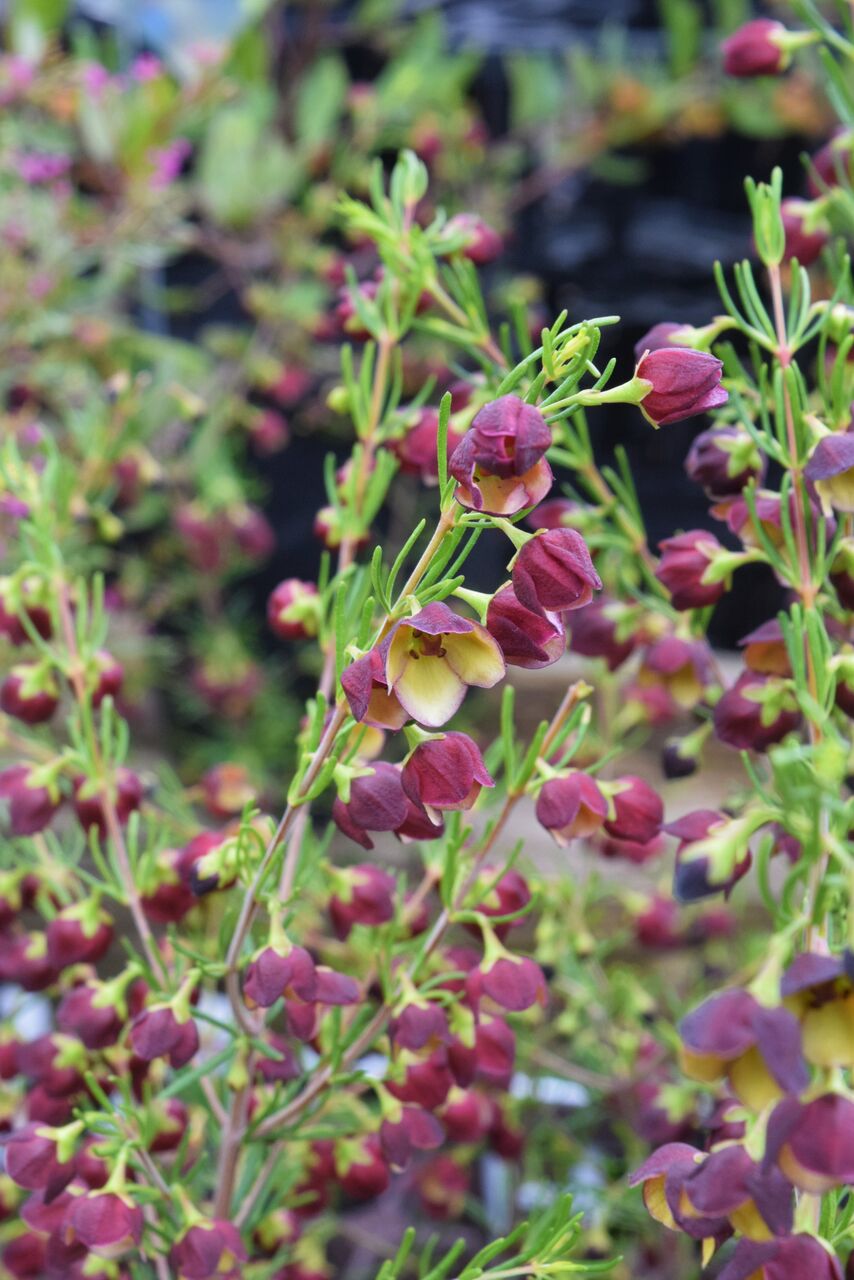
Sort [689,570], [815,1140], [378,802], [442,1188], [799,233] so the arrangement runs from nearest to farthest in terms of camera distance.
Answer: [815,1140], [378,802], [689,570], [799,233], [442,1188]

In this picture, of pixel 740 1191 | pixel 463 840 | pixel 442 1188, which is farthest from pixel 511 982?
pixel 442 1188

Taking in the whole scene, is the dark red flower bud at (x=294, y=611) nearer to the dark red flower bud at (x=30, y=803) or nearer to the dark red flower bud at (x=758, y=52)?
the dark red flower bud at (x=30, y=803)

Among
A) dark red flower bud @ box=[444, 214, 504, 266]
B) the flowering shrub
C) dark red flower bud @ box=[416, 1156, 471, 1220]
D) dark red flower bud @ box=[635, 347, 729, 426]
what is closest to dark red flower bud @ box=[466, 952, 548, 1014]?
the flowering shrub

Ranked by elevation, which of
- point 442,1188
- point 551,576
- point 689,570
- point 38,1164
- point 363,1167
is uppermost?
point 551,576

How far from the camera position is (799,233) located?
60 centimetres

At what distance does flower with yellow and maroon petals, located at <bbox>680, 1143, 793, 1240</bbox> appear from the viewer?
293 millimetres

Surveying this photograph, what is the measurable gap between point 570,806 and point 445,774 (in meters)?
0.09

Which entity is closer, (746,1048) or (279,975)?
(746,1048)

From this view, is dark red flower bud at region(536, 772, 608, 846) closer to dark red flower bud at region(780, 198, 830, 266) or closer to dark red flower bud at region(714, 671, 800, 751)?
dark red flower bud at region(714, 671, 800, 751)

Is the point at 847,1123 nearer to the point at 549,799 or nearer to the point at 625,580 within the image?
the point at 549,799

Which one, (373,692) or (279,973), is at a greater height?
(373,692)

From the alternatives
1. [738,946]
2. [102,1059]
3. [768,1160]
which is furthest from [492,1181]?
[768,1160]

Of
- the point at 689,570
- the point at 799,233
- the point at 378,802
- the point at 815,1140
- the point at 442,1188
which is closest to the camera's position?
the point at 815,1140

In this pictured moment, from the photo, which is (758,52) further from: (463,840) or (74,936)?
(74,936)
